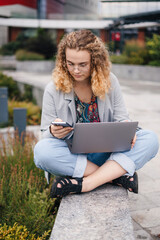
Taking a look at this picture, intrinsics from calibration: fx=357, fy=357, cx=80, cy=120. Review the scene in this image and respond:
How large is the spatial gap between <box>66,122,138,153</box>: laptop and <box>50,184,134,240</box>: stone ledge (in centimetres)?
30

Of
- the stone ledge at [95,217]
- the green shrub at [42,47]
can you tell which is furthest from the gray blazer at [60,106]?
the green shrub at [42,47]

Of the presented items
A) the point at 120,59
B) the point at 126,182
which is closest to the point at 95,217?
the point at 126,182

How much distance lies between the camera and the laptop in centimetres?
236

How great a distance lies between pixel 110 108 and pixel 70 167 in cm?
62

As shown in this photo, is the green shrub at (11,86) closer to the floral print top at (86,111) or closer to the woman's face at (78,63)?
the floral print top at (86,111)

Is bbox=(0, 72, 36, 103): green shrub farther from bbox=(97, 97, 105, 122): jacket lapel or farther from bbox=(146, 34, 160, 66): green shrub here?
bbox=(97, 97, 105, 122): jacket lapel

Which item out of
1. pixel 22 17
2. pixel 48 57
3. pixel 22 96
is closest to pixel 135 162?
pixel 22 96

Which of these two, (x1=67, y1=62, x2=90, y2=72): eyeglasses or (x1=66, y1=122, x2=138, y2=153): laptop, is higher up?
(x1=67, y1=62, x2=90, y2=72): eyeglasses

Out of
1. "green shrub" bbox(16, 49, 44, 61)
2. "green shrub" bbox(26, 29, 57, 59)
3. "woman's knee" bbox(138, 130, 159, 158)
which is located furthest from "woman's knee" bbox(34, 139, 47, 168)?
"green shrub" bbox(26, 29, 57, 59)

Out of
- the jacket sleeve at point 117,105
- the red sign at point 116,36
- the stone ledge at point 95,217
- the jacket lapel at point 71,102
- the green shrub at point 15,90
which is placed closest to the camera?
the stone ledge at point 95,217

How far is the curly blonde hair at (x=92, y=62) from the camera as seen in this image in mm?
2658

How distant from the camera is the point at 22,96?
1188 centimetres

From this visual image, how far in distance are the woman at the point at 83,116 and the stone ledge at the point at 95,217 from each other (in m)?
0.11

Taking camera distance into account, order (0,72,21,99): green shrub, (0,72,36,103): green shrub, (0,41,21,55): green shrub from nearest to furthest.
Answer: (0,72,36,103): green shrub → (0,72,21,99): green shrub → (0,41,21,55): green shrub
